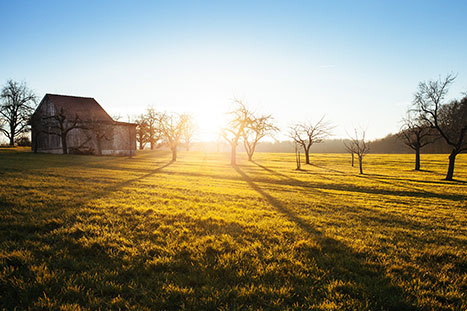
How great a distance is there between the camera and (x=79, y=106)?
1462 inches

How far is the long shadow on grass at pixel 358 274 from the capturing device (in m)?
3.26

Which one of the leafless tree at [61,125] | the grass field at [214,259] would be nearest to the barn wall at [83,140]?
the leafless tree at [61,125]

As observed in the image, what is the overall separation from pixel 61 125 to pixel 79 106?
7340mm

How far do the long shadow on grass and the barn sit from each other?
121 feet

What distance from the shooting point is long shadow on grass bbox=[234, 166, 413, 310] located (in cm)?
326

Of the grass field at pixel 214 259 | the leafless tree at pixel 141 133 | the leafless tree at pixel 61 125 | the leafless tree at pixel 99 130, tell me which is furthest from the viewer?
the leafless tree at pixel 141 133

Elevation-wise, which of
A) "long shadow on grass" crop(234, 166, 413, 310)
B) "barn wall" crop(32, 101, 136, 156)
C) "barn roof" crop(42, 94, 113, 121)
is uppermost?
"barn roof" crop(42, 94, 113, 121)

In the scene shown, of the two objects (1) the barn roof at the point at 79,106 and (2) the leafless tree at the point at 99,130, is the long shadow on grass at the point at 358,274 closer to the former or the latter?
(2) the leafless tree at the point at 99,130

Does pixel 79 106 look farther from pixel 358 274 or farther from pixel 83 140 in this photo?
pixel 358 274

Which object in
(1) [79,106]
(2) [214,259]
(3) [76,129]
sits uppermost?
(1) [79,106]

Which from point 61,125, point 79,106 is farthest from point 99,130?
point 79,106

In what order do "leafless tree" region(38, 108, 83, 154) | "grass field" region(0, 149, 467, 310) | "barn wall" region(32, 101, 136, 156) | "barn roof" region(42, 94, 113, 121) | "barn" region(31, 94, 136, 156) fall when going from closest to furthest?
"grass field" region(0, 149, 467, 310) < "leafless tree" region(38, 108, 83, 154) < "barn" region(31, 94, 136, 156) < "barn wall" region(32, 101, 136, 156) < "barn roof" region(42, 94, 113, 121)

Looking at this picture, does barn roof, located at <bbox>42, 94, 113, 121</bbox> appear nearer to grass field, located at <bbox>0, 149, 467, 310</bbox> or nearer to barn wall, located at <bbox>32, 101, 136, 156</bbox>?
barn wall, located at <bbox>32, 101, 136, 156</bbox>

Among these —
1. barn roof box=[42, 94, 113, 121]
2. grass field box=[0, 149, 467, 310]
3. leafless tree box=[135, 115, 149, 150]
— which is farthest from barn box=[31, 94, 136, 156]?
grass field box=[0, 149, 467, 310]
